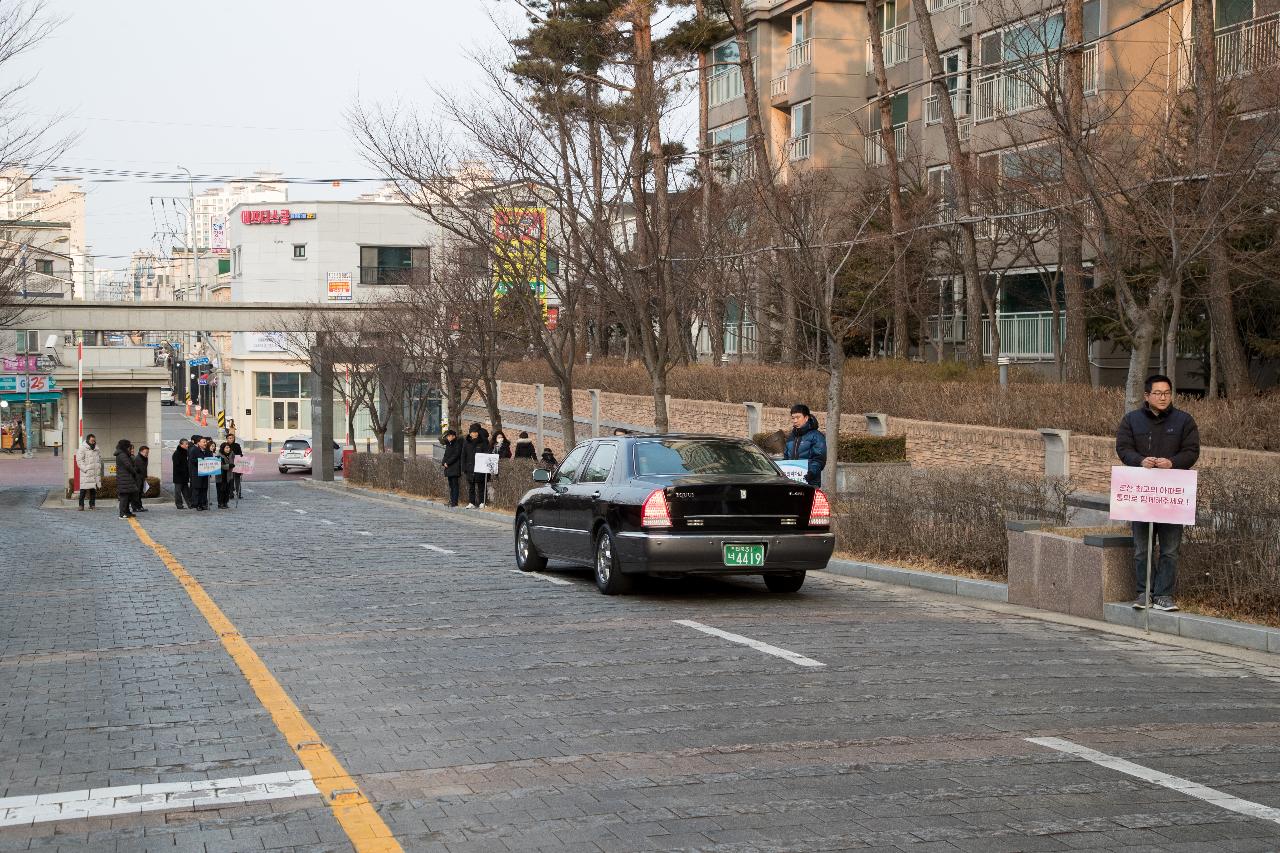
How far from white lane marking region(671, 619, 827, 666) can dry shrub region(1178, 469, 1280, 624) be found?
3606 mm

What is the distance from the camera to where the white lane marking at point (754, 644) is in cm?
1023

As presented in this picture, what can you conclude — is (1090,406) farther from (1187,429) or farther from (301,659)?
(301,659)

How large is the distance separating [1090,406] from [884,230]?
13898 millimetres

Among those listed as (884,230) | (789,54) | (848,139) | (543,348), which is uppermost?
(789,54)

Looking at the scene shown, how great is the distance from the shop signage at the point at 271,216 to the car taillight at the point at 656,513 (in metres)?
76.1

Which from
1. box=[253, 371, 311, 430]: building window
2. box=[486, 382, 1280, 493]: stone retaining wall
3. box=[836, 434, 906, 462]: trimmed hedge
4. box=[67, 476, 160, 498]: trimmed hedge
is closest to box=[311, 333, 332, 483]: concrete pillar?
box=[67, 476, 160, 498]: trimmed hedge

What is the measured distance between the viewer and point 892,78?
4491 cm

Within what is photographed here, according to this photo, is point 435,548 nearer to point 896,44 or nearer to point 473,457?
point 473,457

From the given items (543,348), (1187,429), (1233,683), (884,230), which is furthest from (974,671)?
(884,230)

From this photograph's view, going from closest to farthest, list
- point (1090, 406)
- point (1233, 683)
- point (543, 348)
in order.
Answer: point (1233, 683) → point (1090, 406) → point (543, 348)

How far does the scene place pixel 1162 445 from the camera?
11.8m

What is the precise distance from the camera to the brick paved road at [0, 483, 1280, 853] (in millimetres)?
6141

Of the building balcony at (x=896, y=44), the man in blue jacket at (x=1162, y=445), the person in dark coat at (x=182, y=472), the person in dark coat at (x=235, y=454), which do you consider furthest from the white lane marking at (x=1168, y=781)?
the building balcony at (x=896, y=44)

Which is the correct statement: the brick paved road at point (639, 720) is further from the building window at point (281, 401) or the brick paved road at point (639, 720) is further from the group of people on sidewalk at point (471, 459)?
the building window at point (281, 401)
